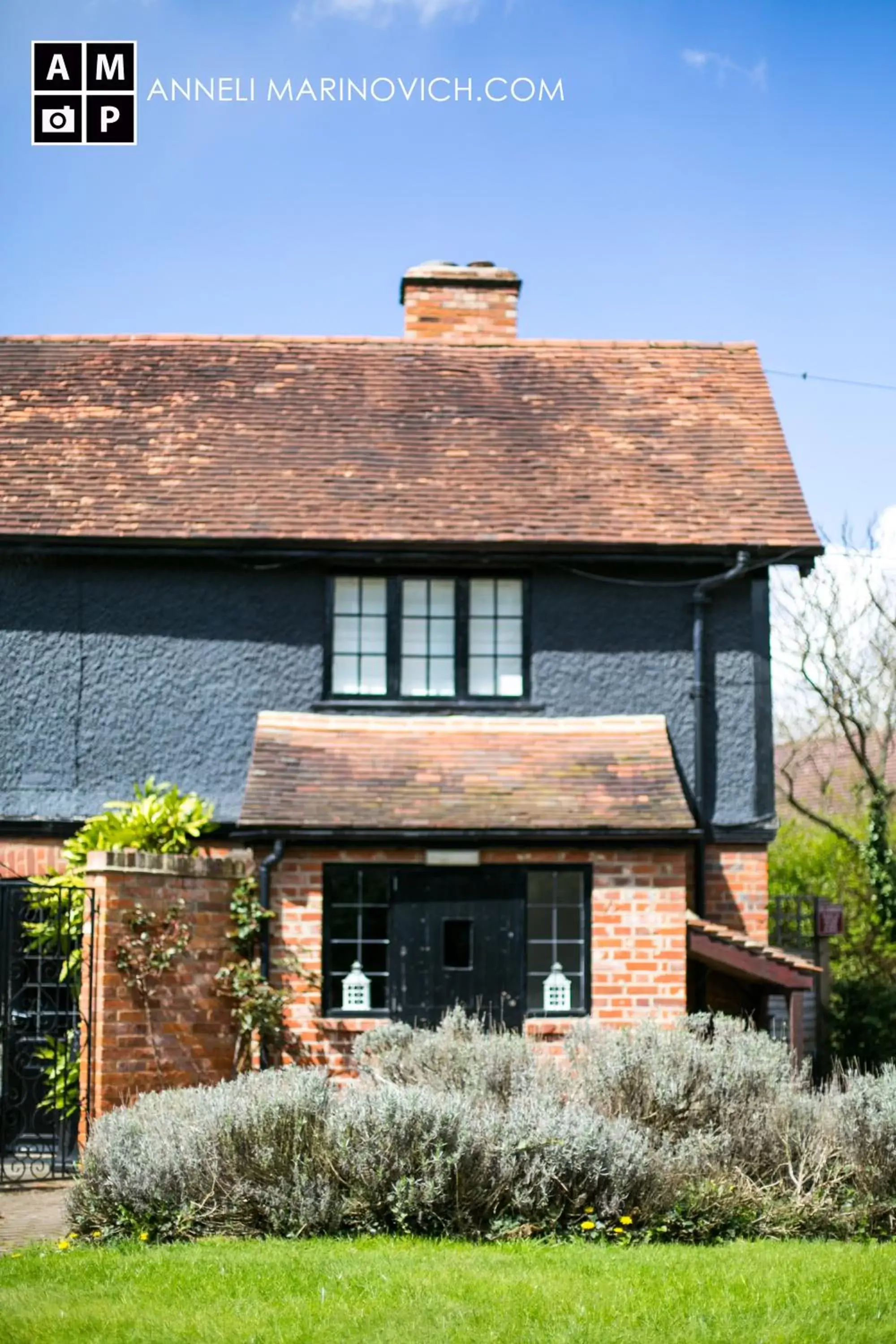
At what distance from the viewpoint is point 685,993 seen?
1451 centimetres

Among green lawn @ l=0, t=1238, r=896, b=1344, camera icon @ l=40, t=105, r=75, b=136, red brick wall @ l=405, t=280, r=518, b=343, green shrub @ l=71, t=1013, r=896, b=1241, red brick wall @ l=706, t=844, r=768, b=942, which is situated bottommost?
green lawn @ l=0, t=1238, r=896, b=1344

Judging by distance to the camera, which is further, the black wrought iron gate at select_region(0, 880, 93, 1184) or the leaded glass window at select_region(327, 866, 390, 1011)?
the leaded glass window at select_region(327, 866, 390, 1011)

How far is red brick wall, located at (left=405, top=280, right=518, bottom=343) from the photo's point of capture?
19.0 meters

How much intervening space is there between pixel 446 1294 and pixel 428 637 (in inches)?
356

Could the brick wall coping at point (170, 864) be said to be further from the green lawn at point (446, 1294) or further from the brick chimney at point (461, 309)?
the brick chimney at point (461, 309)

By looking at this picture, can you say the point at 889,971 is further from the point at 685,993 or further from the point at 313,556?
the point at 313,556

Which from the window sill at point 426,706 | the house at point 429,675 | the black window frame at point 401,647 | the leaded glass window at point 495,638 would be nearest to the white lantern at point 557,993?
the house at point 429,675

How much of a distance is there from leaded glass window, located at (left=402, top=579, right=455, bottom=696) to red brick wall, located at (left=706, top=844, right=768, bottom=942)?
9.85ft

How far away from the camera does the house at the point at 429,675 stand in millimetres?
14289

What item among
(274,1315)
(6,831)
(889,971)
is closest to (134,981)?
(6,831)

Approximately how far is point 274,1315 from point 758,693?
9728mm

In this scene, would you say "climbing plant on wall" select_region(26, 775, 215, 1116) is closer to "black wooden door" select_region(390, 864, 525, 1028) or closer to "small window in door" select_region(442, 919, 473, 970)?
"black wooden door" select_region(390, 864, 525, 1028)

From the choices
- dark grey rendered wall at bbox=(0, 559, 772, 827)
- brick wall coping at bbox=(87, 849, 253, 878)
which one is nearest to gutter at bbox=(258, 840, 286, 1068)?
brick wall coping at bbox=(87, 849, 253, 878)

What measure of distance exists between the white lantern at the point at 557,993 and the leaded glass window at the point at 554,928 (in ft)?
0.13
